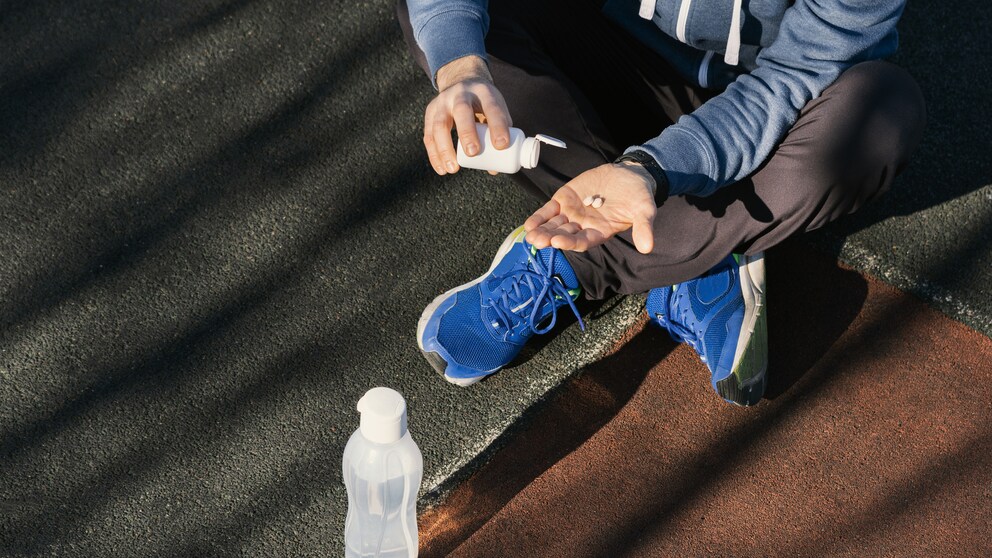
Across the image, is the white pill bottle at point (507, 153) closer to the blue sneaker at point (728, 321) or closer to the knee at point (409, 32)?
the knee at point (409, 32)

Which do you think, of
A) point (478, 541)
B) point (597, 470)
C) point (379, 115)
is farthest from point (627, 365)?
point (379, 115)

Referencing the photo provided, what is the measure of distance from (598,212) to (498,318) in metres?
0.53

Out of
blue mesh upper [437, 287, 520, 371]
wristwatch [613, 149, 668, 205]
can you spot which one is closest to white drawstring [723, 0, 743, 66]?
wristwatch [613, 149, 668, 205]

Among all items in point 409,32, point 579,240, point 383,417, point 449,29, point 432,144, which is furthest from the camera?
point 409,32

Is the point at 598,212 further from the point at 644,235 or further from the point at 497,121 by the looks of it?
the point at 497,121

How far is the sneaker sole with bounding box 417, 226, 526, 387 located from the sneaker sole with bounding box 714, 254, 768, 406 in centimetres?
57

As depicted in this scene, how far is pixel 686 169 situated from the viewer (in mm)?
1733

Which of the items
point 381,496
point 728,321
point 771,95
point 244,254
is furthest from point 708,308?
point 244,254

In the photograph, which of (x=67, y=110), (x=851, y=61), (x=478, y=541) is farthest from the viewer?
(x=67, y=110)

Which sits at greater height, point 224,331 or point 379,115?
point 379,115

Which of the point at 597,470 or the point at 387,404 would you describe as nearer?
the point at 387,404

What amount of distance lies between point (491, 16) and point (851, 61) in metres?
0.83

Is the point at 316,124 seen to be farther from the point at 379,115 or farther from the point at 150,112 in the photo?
the point at 150,112

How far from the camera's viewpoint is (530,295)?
85.2 inches
